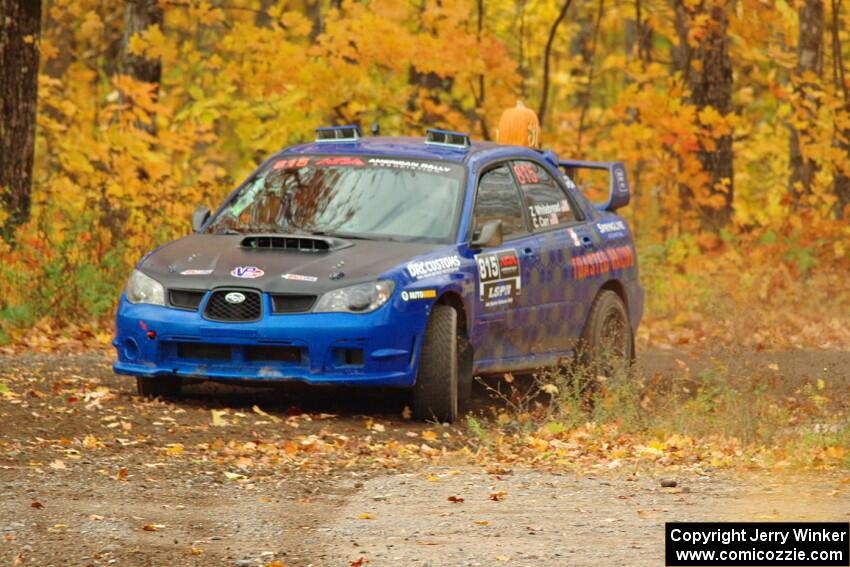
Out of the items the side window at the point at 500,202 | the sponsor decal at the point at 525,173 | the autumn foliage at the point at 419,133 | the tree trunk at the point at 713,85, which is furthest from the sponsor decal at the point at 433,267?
the tree trunk at the point at 713,85

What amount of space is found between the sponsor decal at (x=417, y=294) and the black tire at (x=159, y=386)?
1.60 meters

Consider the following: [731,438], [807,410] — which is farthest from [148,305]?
[807,410]

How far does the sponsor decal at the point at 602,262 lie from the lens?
38.5 feet

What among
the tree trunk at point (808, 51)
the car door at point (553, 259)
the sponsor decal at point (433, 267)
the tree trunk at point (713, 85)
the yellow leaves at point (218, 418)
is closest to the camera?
the yellow leaves at point (218, 418)

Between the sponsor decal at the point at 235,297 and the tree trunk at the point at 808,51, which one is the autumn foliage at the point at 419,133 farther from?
the sponsor decal at the point at 235,297

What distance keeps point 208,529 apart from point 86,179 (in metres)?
12.2

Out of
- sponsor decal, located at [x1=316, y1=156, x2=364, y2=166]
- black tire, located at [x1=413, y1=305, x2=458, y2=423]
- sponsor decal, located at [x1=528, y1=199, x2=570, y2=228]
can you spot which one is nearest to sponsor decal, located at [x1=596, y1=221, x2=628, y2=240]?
sponsor decal, located at [x1=528, y1=199, x2=570, y2=228]

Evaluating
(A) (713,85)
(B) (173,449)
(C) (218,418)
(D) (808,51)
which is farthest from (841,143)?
(B) (173,449)

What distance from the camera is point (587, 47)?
3266 centimetres

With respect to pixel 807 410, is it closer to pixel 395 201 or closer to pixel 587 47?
pixel 395 201

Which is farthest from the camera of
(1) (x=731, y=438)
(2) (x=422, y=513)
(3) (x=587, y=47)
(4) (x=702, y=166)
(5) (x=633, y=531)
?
(3) (x=587, y=47)

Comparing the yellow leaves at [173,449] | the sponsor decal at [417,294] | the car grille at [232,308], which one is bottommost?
the yellow leaves at [173,449]

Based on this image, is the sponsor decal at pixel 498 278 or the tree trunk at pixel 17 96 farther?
the tree trunk at pixel 17 96

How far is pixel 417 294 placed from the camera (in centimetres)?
986
